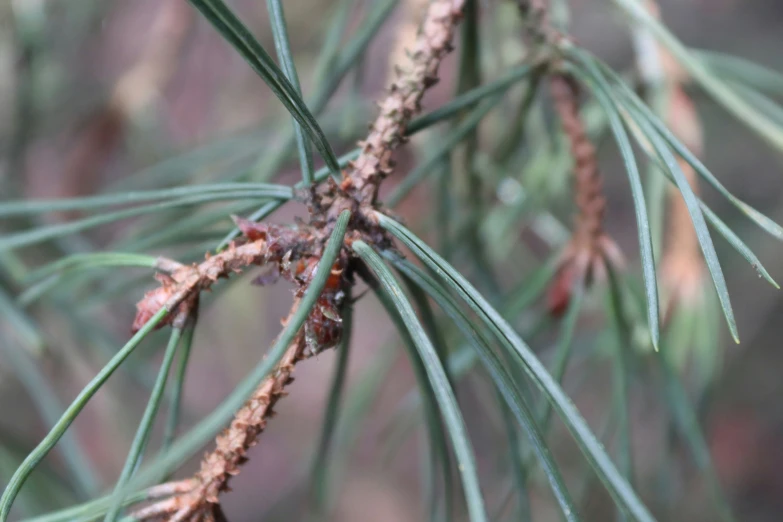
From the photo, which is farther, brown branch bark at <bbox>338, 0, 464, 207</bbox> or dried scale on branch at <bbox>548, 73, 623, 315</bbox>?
dried scale on branch at <bbox>548, 73, 623, 315</bbox>

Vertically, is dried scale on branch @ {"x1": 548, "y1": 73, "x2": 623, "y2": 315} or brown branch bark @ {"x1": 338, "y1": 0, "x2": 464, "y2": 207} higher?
brown branch bark @ {"x1": 338, "y1": 0, "x2": 464, "y2": 207}

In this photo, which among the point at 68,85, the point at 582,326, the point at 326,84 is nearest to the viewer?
the point at 326,84

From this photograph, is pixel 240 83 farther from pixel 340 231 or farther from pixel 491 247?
pixel 340 231

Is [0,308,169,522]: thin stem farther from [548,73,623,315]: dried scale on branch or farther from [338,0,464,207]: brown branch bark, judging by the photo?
[548,73,623,315]: dried scale on branch

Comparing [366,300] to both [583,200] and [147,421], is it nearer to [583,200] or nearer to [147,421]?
[583,200]

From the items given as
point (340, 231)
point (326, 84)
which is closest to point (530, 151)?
point (326, 84)

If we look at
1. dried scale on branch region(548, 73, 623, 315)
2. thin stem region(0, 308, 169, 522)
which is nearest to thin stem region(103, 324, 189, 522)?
thin stem region(0, 308, 169, 522)
